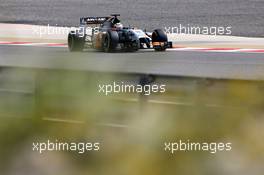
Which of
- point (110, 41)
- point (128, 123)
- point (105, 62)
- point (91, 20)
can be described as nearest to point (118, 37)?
point (110, 41)

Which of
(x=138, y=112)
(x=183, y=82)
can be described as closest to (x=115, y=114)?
(x=138, y=112)

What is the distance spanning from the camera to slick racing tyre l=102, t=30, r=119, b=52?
600 inches

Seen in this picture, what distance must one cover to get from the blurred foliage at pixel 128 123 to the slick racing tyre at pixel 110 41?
36.7ft

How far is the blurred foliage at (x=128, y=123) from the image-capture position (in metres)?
3.45

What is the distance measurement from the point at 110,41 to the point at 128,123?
11.6 metres

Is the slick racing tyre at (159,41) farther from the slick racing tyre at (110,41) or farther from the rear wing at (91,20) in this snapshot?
the rear wing at (91,20)

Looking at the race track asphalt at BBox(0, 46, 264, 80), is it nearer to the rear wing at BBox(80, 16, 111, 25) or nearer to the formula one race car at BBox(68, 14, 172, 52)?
the formula one race car at BBox(68, 14, 172, 52)

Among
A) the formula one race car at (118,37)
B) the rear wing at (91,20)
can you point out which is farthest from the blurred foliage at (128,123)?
the rear wing at (91,20)

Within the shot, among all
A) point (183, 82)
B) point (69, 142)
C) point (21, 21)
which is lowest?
point (21, 21)

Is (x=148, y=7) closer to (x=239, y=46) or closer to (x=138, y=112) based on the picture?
(x=239, y=46)

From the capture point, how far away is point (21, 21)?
25.6 m

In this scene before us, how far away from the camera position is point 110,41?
1541 cm

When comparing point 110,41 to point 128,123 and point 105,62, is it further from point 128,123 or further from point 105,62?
point 105,62

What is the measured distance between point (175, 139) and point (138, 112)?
0.49 metres
